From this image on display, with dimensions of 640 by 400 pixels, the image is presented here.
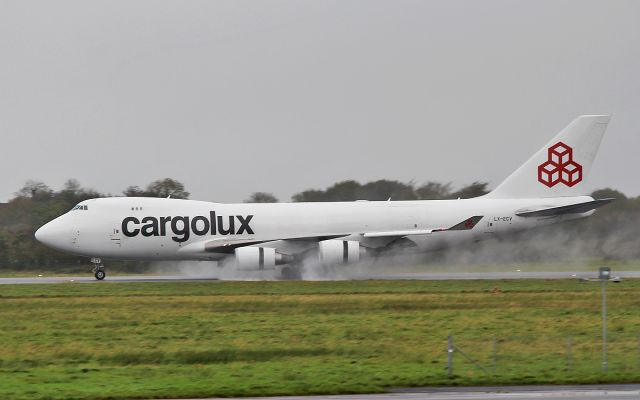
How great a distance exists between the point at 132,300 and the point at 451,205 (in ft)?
62.5

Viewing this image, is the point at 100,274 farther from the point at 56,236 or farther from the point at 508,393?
the point at 508,393

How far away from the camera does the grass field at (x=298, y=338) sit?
19.7 m

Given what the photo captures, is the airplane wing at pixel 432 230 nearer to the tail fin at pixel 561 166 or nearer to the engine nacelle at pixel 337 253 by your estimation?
the engine nacelle at pixel 337 253

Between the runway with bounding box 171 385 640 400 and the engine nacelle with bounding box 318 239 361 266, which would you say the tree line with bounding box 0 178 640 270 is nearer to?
the engine nacelle with bounding box 318 239 361 266

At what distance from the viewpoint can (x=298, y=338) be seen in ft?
86.7

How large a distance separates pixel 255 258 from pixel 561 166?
16.1 meters

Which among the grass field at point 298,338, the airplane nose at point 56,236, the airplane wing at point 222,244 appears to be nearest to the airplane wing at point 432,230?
the airplane wing at point 222,244

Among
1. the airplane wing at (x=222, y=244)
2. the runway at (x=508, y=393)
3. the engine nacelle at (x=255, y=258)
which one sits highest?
the airplane wing at (x=222, y=244)

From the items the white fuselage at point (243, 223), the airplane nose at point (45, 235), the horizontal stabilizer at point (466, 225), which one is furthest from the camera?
the horizontal stabilizer at point (466, 225)

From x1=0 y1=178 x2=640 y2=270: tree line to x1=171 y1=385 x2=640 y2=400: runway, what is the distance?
36566 mm

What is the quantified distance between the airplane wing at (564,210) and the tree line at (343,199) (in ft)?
17.9

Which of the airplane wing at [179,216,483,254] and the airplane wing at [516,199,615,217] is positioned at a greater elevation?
the airplane wing at [516,199,615,217]

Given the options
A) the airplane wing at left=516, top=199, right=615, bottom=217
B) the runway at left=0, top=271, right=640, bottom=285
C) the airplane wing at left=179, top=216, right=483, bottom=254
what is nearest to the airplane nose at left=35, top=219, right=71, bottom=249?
the runway at left=0, top=271, right=640, bottom=285

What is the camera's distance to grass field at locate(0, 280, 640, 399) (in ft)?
64.5
